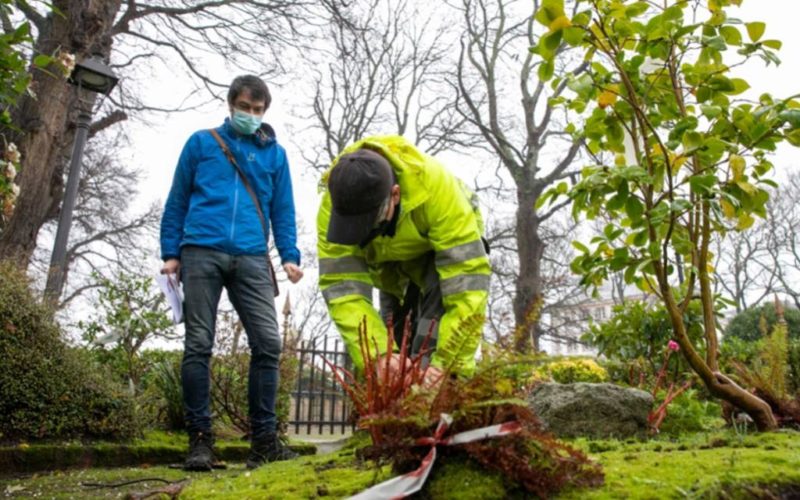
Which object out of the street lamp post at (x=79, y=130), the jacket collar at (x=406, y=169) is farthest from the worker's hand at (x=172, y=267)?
the street lamp post at (x=79, y=130)

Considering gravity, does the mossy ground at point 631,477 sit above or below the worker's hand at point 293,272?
below

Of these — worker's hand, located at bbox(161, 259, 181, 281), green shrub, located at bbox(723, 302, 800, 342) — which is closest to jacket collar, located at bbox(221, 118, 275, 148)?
worker's hand, located at bbox(161, 259, 181, 281)

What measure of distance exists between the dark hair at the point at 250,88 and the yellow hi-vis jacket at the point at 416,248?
3.54 feet

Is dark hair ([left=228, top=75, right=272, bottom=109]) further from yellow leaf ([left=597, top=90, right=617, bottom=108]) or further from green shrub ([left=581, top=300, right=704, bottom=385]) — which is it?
green shrub ([left=581, top=300, right=704, bottom=385])

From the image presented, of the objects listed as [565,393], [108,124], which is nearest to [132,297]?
[565,393]

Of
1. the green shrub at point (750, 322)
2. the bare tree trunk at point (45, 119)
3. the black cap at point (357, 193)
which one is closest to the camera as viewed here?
the black cap at point (357, 193)

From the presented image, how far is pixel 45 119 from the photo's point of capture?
829cm

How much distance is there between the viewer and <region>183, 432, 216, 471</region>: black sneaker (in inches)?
122

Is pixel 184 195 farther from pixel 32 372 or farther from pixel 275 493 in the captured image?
pixel 275 493

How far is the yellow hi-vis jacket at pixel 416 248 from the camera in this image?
2.48 metres

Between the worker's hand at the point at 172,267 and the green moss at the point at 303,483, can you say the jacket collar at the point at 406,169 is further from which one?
the worker's hand at the point at 172,267

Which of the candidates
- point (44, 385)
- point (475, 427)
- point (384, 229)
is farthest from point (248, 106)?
point (475, 427)

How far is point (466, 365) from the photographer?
1.48m

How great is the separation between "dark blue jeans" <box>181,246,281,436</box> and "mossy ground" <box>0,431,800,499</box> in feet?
2.59
